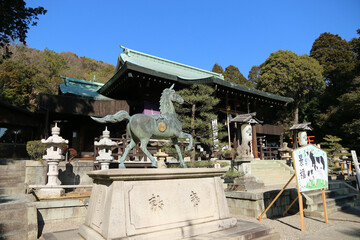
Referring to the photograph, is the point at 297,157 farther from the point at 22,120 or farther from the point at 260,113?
the point at 260,113

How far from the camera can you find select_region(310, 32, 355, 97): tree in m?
24.6

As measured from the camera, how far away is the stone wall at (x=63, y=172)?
301 inches

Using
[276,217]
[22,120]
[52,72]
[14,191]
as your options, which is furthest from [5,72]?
[276,217]

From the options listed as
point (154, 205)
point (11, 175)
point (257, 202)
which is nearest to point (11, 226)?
point (154, 205)

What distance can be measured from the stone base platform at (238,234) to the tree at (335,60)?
25.8m

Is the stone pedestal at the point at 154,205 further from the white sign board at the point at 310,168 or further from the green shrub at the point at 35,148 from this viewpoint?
the green shrub at the point at 35,148

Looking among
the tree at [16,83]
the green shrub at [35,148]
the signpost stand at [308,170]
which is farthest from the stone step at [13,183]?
the tree at [16,83]

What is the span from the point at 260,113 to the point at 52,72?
3402cm

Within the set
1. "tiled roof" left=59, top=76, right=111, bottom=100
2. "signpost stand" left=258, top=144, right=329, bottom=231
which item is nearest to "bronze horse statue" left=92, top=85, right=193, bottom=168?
"signpost stand" left=258, top=144, right=329, bottom=231

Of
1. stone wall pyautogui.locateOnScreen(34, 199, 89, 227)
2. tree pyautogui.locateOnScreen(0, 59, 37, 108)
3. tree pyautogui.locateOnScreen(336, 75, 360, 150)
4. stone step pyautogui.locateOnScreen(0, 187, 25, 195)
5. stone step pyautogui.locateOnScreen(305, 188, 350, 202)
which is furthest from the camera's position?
tree pyautogui.locateOnScreen(0, 59, 37, 108)

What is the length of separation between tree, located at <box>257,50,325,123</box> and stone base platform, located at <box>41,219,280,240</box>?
24.4m

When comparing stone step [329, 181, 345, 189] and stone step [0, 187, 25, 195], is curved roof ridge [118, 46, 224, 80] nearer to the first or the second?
stone step [0, 187, 25, 195]

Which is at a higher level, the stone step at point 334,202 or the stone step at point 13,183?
the stone step at point 13,183

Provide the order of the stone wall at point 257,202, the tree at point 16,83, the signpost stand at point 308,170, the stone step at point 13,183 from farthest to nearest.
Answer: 1. the tree at point 16,83
2. the stone step at point 13,183
3. the stone wall at point 257,202
4. the signpost stand at point 308,170
